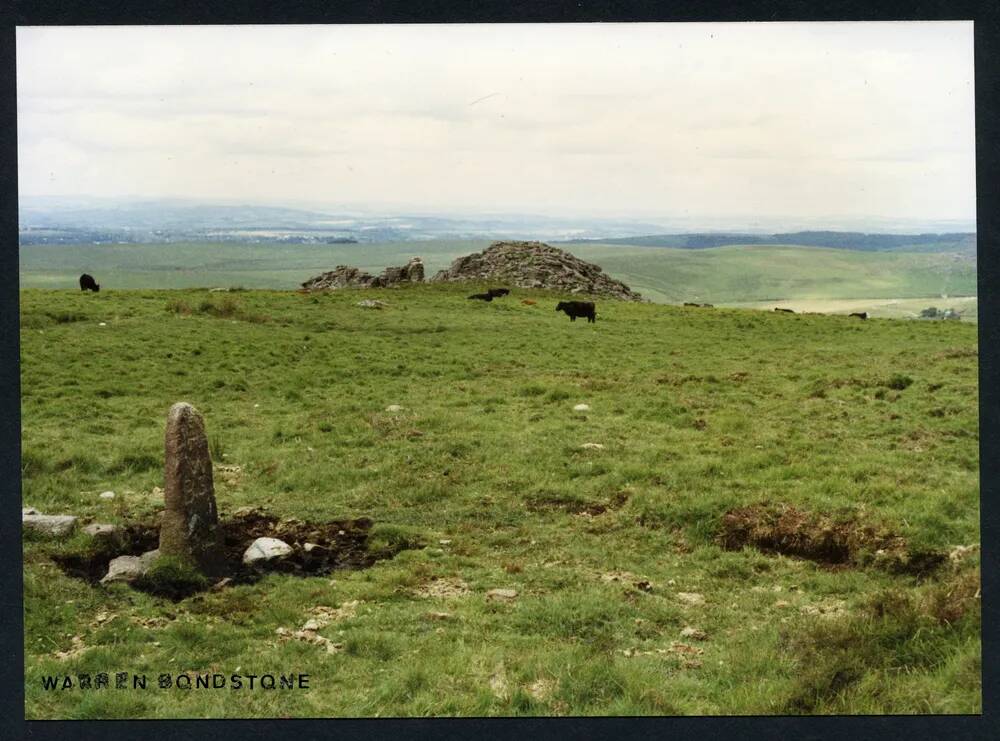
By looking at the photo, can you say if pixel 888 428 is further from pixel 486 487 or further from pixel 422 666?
pixel 422 666

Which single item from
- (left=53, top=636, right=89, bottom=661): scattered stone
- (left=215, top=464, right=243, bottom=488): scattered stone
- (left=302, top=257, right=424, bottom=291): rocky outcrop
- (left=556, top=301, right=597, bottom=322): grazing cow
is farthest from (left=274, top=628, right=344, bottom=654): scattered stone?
(left=302, top=257, right=424, bottom=291): rocky outcrop

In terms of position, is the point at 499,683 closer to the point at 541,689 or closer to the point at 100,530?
the point at 541,689

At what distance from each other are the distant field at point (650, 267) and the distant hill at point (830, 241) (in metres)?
0.32

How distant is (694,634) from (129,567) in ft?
21.2

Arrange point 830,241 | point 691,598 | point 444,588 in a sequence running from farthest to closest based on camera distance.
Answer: point 830,241 < point 444,588 < point 691,598

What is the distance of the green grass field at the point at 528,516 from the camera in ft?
28.2

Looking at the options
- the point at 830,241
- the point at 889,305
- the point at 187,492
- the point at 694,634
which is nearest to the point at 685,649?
the point at 694,634

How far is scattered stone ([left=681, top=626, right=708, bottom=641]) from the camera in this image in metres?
9.02

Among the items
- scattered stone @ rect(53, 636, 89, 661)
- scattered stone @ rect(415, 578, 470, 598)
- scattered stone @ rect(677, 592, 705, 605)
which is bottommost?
scattered stone @ rect(53, 636, 89, 661)

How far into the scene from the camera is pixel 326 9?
388 inches

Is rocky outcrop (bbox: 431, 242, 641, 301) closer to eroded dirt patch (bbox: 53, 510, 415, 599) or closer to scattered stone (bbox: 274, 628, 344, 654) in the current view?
eroded dirt patch (bbox: 53, 510, 415, 599)

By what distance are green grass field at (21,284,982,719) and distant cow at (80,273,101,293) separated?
2.61 meters

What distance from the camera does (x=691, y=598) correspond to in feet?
31.5

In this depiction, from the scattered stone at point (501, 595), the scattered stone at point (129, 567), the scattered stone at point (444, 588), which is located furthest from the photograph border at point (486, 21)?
the scattered stone at point (501, 595)
